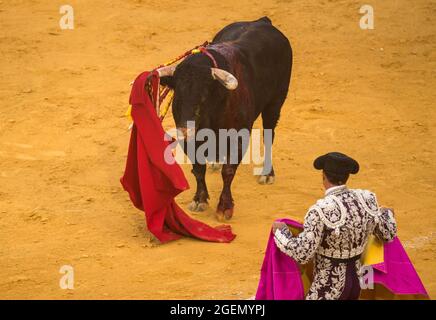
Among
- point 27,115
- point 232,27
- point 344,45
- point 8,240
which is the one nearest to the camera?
point 8,240

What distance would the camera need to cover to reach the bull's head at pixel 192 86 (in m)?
7.40

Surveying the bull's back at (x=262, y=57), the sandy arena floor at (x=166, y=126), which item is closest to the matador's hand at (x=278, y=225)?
the sandy arena floor at (x=166, y=126)

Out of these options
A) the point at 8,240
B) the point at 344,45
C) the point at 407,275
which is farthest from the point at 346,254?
the point at 344,45

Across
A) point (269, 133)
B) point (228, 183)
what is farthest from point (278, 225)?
point (269, 133)

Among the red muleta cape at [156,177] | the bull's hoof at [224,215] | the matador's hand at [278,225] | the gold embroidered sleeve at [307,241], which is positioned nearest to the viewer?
the gold embroidered sleeve at [307,241]

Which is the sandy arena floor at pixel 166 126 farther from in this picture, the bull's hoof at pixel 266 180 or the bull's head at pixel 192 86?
the bull's head at pixel 192 86

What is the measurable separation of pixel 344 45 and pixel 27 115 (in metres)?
4.81

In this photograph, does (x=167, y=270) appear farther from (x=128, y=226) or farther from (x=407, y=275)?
(x=407, y=275)

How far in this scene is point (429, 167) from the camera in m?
9.41

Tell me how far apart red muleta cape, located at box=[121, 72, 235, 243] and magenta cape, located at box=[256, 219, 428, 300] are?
5.98 ft

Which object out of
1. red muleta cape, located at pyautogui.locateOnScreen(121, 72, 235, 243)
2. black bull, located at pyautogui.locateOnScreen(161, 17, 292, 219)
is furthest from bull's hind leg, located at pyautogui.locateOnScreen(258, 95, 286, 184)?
red muleta cape, located at pyautogui.locateOnScreen(121, 72, 235, 243)

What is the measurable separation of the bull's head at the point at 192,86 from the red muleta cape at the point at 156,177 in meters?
0.18

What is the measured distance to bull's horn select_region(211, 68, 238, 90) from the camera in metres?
7.43

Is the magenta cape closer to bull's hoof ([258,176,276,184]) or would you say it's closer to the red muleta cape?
the red muleta cape
